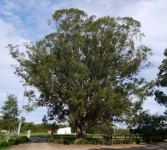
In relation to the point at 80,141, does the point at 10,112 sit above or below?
above

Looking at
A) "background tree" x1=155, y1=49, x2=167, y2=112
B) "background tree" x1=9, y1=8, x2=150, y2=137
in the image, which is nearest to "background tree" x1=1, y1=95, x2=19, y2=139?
"background tree" x1=9, y1=8, x2=150, y2=137

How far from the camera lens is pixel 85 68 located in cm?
4834

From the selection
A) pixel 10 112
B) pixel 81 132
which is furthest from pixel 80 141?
pixel 10 112

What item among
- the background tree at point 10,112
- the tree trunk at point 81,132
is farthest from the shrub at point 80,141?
the background tree at point 10,112

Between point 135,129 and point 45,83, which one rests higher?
point 45,83

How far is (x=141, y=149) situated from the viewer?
36531 millimetres

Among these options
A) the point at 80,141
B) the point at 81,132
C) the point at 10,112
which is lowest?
the point at 80,141

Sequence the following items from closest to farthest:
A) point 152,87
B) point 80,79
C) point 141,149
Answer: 1. point 141,149
2. point 80,79
3. point 152,87

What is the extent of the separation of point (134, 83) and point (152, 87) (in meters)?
2.36

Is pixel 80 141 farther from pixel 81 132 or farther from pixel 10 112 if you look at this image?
pixel 10 112

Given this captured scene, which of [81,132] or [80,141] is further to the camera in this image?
[81,132]

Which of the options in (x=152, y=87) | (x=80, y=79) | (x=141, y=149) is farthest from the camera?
(x=152, y=87)

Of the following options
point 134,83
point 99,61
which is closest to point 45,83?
point 99,61

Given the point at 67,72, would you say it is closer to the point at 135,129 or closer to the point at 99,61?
the point at 99,61
